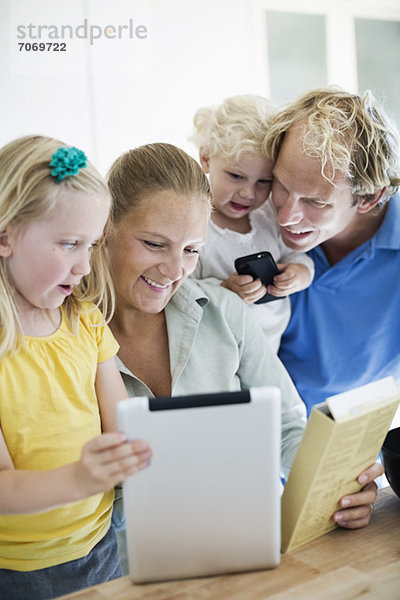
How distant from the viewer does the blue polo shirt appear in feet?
6.14

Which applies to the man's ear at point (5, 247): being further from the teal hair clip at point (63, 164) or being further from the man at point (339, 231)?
the man at point (339, 231)

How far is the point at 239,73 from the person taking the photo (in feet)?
13.4

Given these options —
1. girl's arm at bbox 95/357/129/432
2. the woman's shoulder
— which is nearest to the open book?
girl's arm at bbox 95/357/129/432

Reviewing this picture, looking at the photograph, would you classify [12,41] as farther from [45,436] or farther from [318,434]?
[318,434]

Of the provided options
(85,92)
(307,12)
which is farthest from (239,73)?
(85,92)

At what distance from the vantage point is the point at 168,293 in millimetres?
1422

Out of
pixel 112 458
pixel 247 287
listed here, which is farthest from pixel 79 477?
pixel 247 287

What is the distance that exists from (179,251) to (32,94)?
2.61 metres

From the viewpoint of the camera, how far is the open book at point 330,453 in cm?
95

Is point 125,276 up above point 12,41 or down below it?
below

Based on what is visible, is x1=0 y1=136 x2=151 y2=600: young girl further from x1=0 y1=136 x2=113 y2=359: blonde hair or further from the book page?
the book page

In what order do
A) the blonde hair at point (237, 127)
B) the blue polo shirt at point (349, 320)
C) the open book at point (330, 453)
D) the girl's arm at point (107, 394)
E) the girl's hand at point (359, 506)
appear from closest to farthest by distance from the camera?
the open book at point (330, 453) → the girl's hand at point (359, 506) → the girl's arm at point (107, 394) → the blonde hair at point (237, 127) → the blue polo shirt at point (349, 320)

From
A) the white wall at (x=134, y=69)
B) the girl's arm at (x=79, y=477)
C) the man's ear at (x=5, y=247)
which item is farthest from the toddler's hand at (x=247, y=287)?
the white wall at (x=134, y=69)

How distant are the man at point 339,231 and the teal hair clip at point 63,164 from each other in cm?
66
